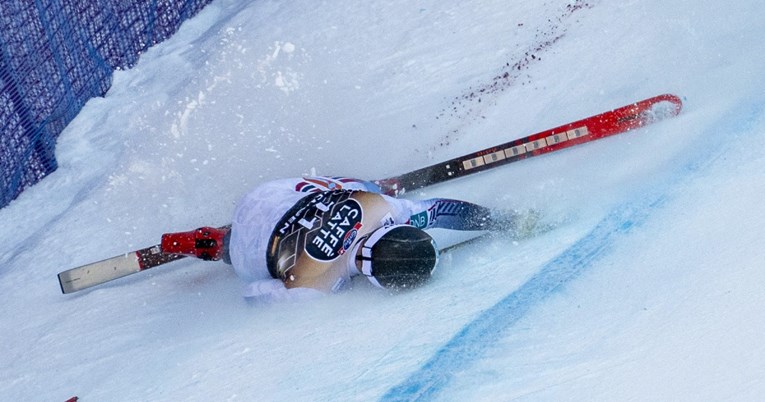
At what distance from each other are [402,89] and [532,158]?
1.01 m

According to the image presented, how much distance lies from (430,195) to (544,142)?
49 cm

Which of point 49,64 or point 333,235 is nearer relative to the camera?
point 333,235

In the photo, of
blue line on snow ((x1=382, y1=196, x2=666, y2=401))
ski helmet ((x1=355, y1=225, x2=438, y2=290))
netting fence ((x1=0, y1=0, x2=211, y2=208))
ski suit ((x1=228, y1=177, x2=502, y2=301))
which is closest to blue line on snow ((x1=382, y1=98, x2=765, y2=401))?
blue line on snow ((x1=382, y1=196, x2=666, y2=401))

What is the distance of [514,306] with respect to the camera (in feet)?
7.76

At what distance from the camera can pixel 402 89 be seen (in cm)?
425

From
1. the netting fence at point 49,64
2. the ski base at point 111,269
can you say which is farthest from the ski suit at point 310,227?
the netting fence at point 49,64

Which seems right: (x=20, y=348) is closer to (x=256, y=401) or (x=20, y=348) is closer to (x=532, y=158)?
(x=256, y=401)

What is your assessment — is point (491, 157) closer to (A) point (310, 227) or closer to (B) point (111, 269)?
(A) point (310, 227)

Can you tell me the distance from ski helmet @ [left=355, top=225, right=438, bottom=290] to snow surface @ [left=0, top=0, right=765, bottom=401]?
62 millimetres

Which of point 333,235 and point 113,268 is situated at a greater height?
point 333,235

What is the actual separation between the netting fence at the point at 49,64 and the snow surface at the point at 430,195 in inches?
4.2

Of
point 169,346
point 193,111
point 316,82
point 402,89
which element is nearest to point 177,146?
point 193,111

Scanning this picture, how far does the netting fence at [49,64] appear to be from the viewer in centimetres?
445

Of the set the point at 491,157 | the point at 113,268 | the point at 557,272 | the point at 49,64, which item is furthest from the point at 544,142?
the point at 49,64
